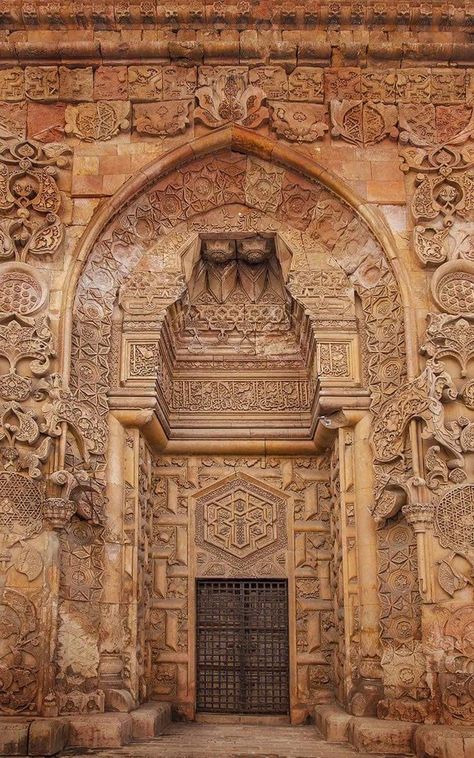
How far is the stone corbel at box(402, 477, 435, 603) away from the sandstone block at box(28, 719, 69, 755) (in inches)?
131

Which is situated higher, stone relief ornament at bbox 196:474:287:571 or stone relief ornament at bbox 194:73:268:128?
stone relief ornament at bbox 194:73:268:128

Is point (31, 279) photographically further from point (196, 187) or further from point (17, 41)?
point (17, 41)

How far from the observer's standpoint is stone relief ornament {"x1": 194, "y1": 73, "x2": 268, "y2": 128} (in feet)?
29.9

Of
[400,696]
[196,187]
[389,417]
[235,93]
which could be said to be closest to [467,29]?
[235,93]

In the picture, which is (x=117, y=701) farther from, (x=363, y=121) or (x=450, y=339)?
(x=363, y=121)

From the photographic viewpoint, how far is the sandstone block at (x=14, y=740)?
686 cm

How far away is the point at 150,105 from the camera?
9.23m

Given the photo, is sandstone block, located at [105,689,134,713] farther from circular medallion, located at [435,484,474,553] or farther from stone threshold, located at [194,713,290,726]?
circular medallion, located at [435,484,474,553]

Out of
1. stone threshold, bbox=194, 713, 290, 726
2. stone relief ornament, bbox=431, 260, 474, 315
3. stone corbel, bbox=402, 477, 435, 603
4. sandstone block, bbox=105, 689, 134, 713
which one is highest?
stone relief ornament, bbox=431, 260, 474, 315

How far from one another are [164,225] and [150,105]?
4.19ft

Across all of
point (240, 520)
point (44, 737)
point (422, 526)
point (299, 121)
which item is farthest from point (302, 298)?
point (44, 737)

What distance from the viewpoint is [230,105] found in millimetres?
9141

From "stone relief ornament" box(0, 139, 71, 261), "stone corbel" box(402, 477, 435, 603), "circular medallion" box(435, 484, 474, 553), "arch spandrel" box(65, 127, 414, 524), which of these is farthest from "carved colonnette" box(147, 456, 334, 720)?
"stone relief ornament" box(0, 139, 71, 261)

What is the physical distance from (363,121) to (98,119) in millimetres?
2825
